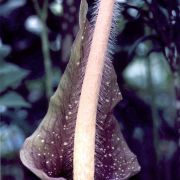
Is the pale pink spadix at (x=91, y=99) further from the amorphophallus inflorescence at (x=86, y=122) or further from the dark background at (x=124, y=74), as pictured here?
the dark background at (x=124, y=74)

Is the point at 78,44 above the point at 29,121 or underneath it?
above

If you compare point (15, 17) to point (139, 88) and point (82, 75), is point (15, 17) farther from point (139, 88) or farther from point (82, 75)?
point (82, 75)

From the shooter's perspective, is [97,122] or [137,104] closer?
[97,122]

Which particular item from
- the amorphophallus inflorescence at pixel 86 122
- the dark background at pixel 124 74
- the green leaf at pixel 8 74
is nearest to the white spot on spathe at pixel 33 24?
the dark background at pixel 124 74

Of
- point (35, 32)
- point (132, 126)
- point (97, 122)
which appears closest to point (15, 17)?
point (35, 32)

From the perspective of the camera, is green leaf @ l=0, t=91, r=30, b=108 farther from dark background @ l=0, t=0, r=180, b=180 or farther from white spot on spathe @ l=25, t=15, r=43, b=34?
white spot on spathe @ l=25, t=15, r=43, b=34

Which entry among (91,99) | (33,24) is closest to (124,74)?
(33,24)

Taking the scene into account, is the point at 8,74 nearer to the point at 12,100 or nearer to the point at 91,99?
the point at 12,100

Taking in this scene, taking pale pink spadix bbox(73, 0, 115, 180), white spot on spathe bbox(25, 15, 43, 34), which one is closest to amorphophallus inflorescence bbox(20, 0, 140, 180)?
pale pink spadix bbox(73, 0, 115, 180)
